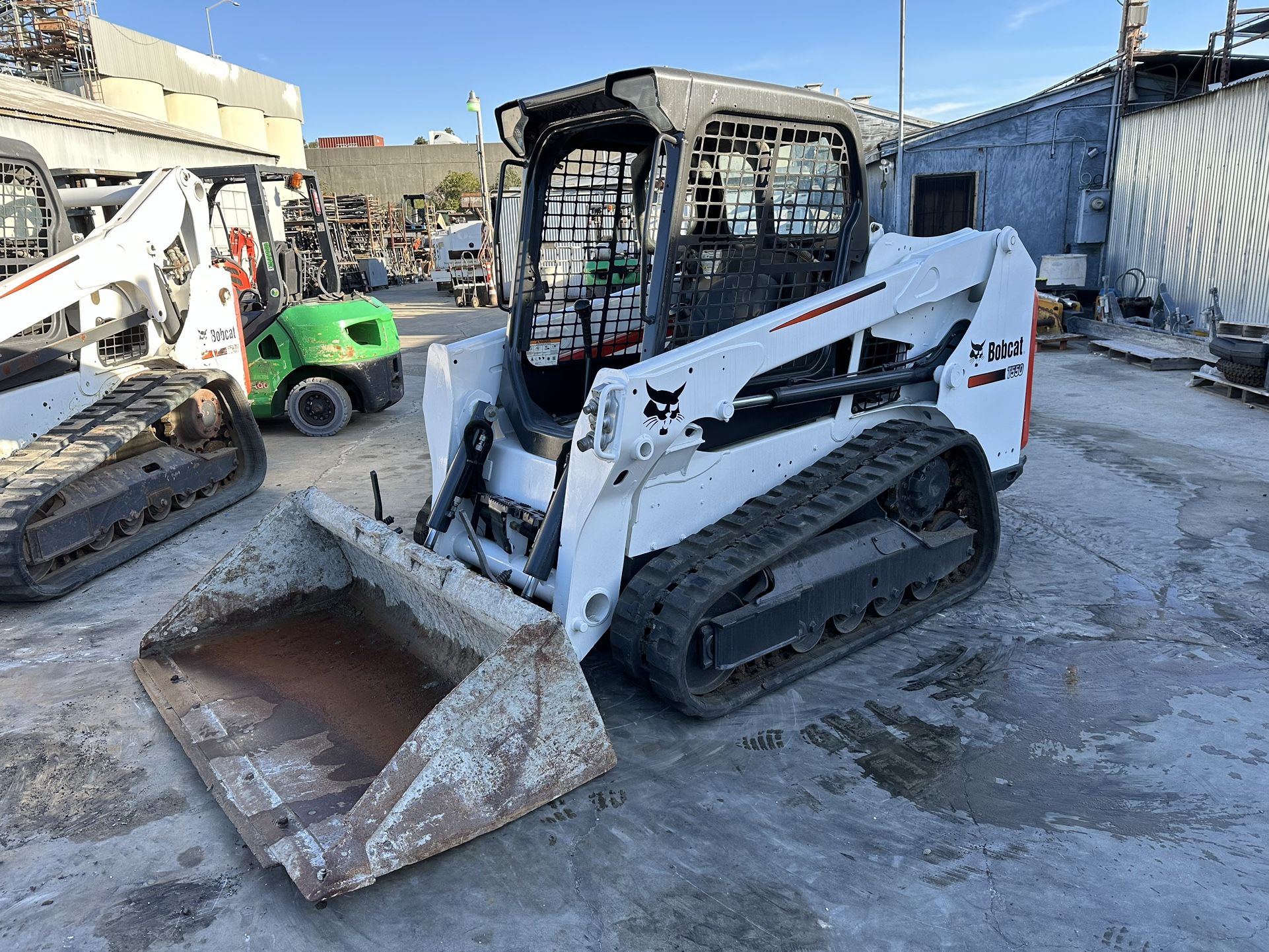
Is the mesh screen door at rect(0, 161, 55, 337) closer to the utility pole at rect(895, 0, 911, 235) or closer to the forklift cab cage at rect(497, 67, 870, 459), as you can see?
the forklift cab cage at rect(497, 67, 870, 459)

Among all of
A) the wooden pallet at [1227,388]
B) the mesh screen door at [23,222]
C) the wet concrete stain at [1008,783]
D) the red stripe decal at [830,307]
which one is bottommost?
the wet concrete stain at [1008,783]

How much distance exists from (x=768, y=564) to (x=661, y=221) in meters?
1.36

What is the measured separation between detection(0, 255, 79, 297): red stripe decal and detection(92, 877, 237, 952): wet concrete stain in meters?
3.76

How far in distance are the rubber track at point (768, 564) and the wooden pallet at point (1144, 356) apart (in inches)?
292

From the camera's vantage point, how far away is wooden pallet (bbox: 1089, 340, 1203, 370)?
1040 centimetres

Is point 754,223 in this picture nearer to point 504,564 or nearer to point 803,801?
point 504,564

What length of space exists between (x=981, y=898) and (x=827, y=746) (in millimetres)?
806

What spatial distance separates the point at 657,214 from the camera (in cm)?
359

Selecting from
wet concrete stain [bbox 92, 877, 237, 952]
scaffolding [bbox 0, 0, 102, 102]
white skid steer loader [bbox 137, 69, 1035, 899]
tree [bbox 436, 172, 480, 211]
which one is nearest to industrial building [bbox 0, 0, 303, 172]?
scaffolding [bbox 0, 0, 102, 102]

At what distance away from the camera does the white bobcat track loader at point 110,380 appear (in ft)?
16.6

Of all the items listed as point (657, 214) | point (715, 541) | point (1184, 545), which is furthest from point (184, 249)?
point (1184, 545)

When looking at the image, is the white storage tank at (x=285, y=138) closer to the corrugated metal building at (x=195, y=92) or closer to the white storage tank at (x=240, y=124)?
the corrugated metal building at (x=195, y=92)

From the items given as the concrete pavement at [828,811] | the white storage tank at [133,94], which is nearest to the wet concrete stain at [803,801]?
the concrete pavement at [828,811]

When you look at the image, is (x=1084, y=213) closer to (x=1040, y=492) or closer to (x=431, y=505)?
(x=1040, y=492)
